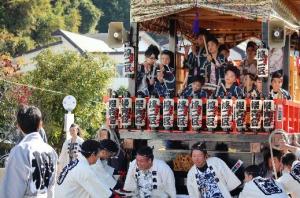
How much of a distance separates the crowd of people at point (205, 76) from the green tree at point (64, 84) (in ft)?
50.7

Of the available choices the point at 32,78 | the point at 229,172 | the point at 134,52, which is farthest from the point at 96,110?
the point at 229,172

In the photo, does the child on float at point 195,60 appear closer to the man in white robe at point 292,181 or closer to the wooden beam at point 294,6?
the wooden beam at point 294,6

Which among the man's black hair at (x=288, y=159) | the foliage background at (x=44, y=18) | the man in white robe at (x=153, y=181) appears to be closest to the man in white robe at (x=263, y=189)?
the man's black hair at (x=288, y=159)

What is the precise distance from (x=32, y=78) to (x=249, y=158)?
19.0 meters

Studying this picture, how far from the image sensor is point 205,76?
11.4 meters

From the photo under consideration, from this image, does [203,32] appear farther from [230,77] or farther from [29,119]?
[29,119]

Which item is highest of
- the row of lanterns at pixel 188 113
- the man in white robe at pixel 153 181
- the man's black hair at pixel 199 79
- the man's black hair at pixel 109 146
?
the man's black hair at pixel 199 79

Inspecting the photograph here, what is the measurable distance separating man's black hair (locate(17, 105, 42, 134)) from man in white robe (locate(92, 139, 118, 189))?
197 centimetres

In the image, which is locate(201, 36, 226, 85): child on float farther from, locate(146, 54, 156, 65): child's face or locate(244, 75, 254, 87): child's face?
locate(146, 54, 156, 65): child's face

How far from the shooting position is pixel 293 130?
424 inches

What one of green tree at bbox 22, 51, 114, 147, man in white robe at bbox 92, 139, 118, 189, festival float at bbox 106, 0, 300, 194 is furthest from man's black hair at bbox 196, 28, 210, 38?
green tree at bbox 22, 51, 114, 147

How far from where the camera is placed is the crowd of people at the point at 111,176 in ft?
19.5

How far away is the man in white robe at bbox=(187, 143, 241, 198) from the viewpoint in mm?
9047

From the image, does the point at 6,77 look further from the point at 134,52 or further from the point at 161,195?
the point at 161,195
